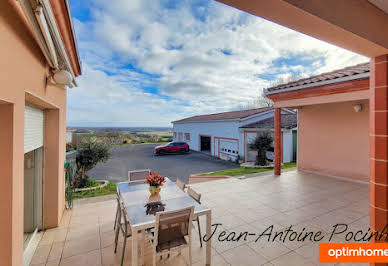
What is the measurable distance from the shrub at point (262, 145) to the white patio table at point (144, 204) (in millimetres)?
7748

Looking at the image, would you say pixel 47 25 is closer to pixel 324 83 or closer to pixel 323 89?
pixel 324 83

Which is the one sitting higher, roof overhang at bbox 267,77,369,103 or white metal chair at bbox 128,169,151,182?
roof overhang at bbox 267,77,369,103

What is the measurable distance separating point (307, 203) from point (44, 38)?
20.0 ft

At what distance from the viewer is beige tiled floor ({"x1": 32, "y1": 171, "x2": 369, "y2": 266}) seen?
2779 millimetres

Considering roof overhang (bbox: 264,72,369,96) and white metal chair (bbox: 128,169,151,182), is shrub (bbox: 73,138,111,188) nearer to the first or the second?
white metal chair (bbox: 128,169,151,182)

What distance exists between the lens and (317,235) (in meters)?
3.30

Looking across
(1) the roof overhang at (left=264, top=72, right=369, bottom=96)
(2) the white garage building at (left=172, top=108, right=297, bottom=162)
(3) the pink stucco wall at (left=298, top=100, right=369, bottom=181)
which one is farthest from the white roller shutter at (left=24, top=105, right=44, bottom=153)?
(2) the white garage building at (left=172, top=108, right=297, bottom=162)

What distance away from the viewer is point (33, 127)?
296 cm

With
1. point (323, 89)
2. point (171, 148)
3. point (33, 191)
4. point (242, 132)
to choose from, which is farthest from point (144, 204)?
point (171, 148)

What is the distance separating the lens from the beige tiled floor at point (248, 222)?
9.12 ft

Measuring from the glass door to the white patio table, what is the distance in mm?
1558

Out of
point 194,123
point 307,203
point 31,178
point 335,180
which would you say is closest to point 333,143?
point 335,180

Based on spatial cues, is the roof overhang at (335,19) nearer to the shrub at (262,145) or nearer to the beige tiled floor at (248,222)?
the beige tiled floor at (248,222)

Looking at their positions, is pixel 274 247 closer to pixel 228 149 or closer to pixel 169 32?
pixel 169 32
